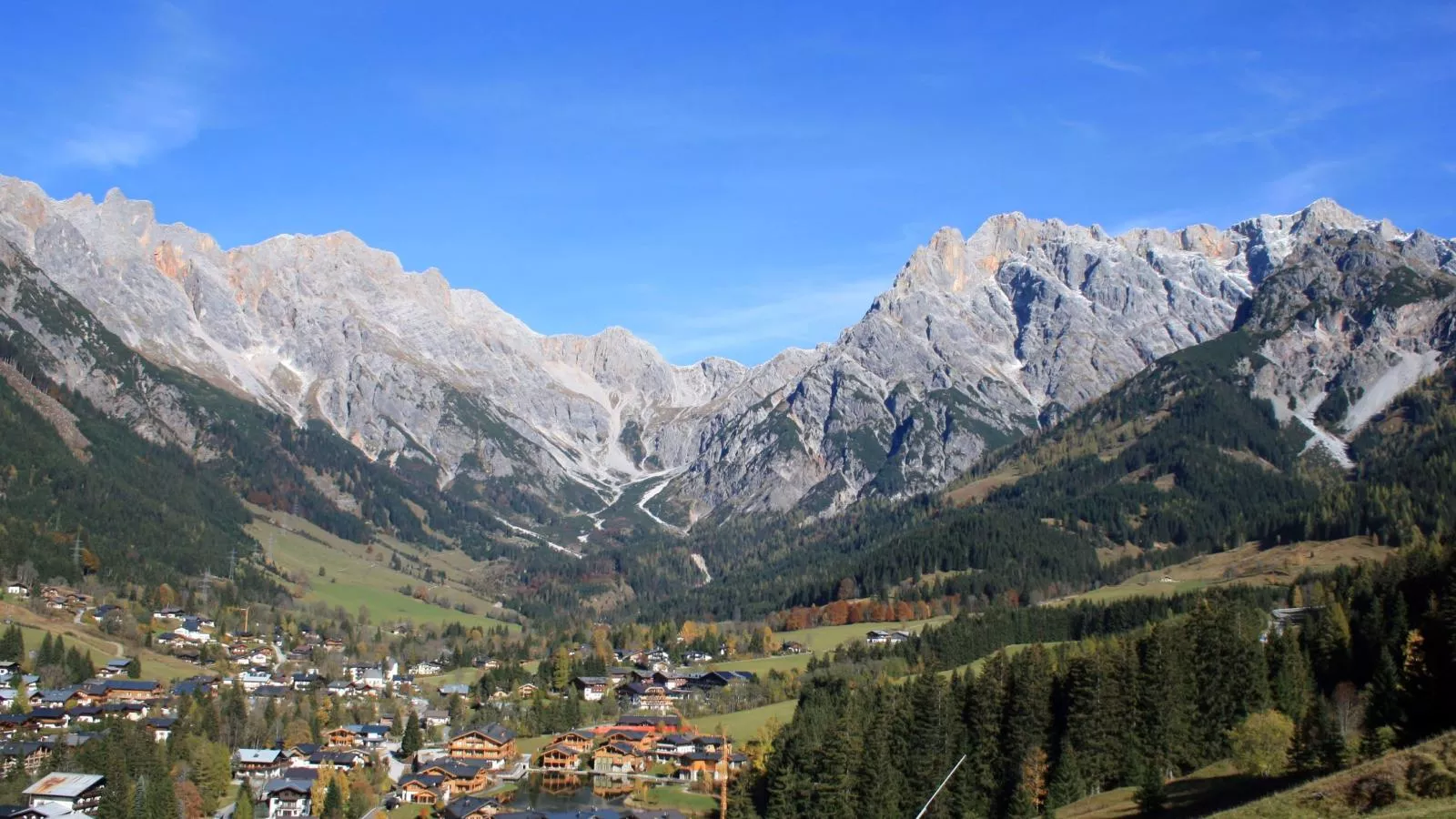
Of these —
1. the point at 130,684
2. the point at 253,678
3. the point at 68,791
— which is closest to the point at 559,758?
the point at 68,791

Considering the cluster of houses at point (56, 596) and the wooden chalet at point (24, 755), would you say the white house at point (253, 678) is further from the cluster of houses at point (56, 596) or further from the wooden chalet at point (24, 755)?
the wooden chalet at point (24, 755)

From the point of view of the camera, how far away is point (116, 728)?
356 feet

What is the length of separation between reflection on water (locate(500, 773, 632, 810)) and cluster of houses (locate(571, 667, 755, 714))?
33089 millimetres

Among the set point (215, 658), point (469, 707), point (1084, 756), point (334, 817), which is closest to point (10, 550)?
point (215, 658)

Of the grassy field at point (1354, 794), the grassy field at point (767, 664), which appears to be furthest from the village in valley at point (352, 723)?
the grassy field at point (1354, 794)

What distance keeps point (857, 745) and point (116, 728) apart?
59.6 metres

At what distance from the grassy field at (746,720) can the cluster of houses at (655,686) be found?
10.4 metres

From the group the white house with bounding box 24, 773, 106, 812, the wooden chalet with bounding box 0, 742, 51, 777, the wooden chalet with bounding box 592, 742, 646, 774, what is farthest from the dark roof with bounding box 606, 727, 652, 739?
the wooden chalet with bounding box 0, 742, 51, 777

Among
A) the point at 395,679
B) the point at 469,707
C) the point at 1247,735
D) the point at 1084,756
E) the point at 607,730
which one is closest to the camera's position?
the point at 1247,735

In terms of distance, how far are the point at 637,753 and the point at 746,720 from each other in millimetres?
16455

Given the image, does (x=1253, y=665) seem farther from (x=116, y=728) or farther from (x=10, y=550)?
(x=10, y=550)

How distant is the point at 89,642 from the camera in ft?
552

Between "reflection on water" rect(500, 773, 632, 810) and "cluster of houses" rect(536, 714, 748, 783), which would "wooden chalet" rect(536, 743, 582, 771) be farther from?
"reflection on water" rect(500, 773, 632, 810)

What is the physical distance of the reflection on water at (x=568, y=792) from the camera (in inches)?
4390
